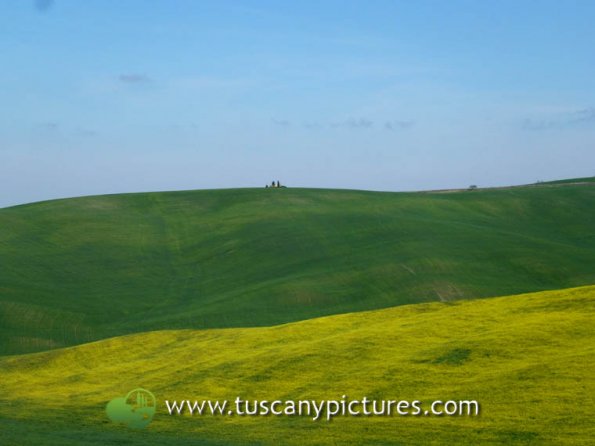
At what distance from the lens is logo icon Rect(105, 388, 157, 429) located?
64.0 ft

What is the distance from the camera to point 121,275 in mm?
52406

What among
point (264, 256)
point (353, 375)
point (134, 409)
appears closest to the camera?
point (134, 409)

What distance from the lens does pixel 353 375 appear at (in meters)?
21.1

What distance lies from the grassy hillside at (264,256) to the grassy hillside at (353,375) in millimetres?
10886

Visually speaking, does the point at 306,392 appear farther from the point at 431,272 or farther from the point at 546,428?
the point at 431,272

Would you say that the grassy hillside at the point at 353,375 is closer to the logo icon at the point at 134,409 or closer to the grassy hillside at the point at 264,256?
the logo icon at the point at 134,409

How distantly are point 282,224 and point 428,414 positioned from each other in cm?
4395

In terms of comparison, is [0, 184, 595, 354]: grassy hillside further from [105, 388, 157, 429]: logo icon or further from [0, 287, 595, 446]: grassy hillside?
[105, 388, 157, 429]: logo icon

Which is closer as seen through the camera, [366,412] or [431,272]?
[366,412]

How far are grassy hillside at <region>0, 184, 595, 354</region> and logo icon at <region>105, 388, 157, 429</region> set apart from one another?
53.3ft

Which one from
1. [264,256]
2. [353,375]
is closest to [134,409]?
[353,375]

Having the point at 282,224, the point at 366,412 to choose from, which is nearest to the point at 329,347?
the point at 366,412

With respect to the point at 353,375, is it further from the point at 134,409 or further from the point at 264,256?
the point at 264,256

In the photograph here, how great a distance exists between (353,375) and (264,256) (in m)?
33.1
